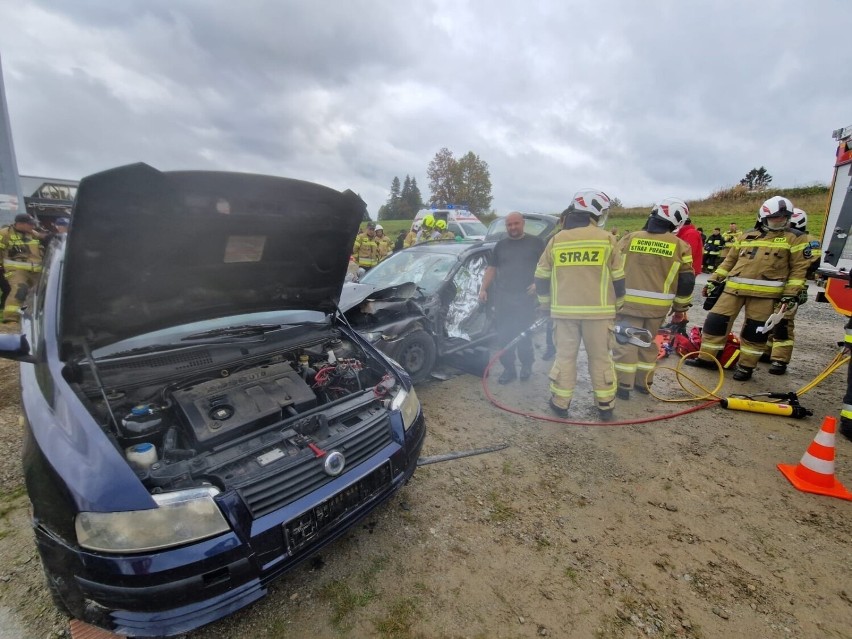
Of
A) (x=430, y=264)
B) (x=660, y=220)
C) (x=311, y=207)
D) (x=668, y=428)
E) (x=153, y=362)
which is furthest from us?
(x=430, y=264)

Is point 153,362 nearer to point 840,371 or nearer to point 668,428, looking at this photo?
point 668,428

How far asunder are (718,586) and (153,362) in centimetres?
302

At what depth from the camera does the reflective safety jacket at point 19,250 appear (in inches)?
241

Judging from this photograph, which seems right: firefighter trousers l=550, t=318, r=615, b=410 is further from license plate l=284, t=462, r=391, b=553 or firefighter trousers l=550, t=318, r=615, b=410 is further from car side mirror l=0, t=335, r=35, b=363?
car side mirror l=0, t=335, r=35, b=363

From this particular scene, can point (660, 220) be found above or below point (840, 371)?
above

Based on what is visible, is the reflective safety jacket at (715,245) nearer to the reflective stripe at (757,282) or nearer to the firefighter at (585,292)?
the reflective stripe at (757,282)

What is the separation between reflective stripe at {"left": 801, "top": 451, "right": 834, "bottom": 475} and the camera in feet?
8.27

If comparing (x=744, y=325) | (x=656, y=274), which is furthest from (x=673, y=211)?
(x=744, y=325)

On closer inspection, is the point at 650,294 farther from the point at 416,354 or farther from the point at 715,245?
the point at 715,245

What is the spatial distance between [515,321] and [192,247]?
10.9ft

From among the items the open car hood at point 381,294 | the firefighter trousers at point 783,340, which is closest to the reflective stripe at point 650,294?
the firefighter trousers at point 783,340

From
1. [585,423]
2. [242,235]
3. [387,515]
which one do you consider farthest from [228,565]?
[585,423]

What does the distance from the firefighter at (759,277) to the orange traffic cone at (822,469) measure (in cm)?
191

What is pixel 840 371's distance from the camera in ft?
15.7
